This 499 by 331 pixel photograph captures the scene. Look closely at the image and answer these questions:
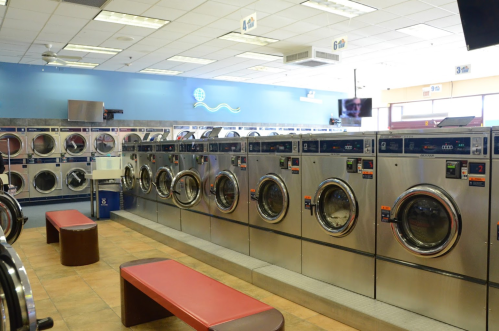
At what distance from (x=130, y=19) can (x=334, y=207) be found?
17.8 feet

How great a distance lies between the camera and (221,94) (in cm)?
1405

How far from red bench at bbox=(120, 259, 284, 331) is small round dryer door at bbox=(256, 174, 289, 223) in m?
1.34

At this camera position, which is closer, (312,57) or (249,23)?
(249,23)

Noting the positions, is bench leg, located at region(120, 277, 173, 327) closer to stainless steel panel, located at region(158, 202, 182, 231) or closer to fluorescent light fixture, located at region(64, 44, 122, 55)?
stainless steel panel, located at region(158, 202, 182, 231)

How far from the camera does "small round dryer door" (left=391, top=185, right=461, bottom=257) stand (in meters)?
2.87

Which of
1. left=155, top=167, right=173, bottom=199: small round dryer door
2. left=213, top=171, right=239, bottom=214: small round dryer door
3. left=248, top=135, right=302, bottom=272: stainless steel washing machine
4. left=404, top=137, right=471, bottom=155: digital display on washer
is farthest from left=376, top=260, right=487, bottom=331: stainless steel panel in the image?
left=155, top=167, right=173, bottom=199: small round dryer door

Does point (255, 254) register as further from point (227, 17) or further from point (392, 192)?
point (227, 17)

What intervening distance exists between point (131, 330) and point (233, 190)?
7.64ft

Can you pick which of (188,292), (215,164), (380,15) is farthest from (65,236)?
(380,15)

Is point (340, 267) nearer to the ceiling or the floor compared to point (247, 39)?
nearer to the floor

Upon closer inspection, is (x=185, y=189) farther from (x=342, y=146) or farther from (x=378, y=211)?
(x=378, y=211)

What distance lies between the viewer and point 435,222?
306cm

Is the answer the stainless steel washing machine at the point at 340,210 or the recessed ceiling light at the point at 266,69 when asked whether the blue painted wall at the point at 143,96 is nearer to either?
the recessed ceiling light at the point at 266,69

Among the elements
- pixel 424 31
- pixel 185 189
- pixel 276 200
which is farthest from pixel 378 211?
pixel 424 31
